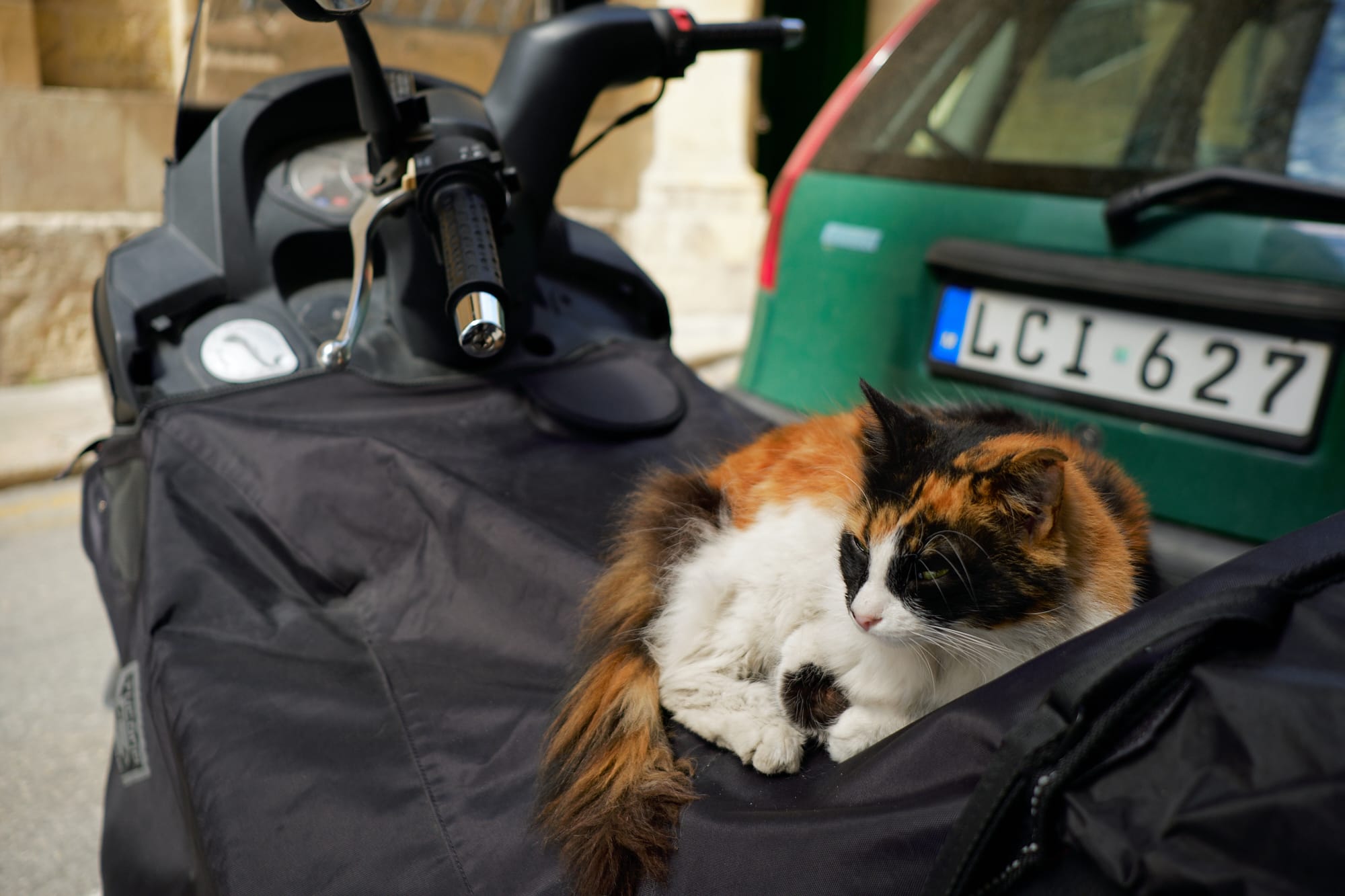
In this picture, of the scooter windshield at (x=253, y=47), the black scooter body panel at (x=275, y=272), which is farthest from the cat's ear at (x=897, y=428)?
the scooter windshield at (x=253, y=47)

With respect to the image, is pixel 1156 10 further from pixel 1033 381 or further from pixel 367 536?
pixel 367 536

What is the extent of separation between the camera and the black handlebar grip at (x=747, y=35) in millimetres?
1552

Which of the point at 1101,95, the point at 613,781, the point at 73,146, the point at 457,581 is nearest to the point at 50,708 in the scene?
the point at 457,581

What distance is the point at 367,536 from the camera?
1148 mm

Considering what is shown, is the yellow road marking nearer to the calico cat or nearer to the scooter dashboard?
the scooter dashboard

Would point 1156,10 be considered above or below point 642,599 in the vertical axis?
above

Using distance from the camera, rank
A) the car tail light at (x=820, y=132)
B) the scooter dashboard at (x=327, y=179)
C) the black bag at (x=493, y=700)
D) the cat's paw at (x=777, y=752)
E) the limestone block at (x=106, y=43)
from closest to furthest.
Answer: the black bag at (x=493, y=700) < the cat's paw at (x=777, y=752) < the scooter dashboard at (x=327, y=179) < the car tail light at (x=820, y=132) < the limestone block at (x=106, y=43)

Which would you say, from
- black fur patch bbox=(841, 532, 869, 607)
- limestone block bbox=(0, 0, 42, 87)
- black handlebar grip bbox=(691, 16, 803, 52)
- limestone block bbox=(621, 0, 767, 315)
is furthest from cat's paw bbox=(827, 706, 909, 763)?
limestone block bbox=(621, 0, 767, 315)

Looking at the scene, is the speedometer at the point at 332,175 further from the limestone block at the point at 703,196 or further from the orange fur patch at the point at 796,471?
the limestone block at the point at 703,196

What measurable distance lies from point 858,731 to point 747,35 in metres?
1.21

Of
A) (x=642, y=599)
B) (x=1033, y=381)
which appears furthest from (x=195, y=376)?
(x=1033, y=381)

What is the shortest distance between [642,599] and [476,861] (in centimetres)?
31

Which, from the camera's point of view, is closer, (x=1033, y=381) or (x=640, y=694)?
(x=640, y=694)

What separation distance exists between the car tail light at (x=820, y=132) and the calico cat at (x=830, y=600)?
147 cm
